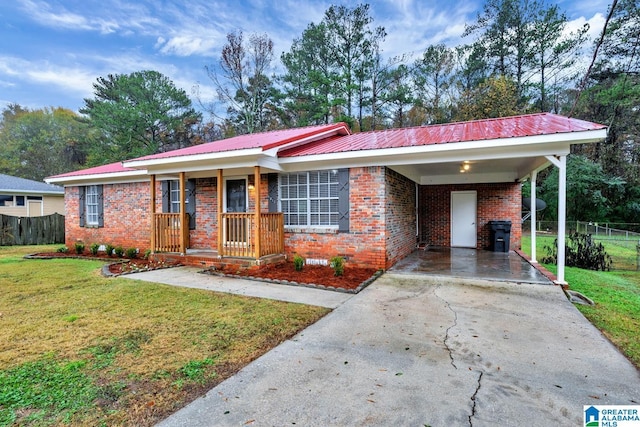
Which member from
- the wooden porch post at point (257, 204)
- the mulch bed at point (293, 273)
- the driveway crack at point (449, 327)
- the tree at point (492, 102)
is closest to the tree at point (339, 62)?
the tree at point (492, 102)

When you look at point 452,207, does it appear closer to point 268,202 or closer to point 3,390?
point 268,202

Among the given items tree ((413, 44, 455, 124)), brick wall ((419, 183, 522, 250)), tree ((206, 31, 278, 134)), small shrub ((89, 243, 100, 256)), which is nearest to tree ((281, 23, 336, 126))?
tree ((206, 31, 278, 134))

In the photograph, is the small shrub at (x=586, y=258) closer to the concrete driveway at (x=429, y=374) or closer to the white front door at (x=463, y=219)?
the white front door at (x=463, y=219)

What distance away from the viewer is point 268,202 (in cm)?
845

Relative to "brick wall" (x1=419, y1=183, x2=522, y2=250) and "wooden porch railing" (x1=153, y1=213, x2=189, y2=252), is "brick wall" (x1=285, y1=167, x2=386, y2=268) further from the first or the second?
"brick wall" (x1=419, y1=183, x2=522, y2=250)

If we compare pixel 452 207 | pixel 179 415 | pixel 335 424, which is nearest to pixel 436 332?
pixel 335 424

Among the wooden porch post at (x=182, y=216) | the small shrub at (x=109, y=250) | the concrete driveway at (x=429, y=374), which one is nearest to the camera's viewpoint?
the concrete driveway at (x=429, y=374)

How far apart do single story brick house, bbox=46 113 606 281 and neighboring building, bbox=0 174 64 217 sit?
8862 millimetres

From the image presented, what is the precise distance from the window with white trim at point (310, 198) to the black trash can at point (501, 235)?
19.6 ft

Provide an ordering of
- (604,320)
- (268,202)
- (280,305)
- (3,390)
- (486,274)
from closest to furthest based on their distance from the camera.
Answer: (3,390), (604,320), (280,305), (486,274), (268,202)

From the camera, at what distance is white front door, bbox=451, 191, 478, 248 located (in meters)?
11.1

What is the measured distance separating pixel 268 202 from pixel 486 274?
5.53 meters

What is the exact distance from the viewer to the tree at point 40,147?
29859 mm

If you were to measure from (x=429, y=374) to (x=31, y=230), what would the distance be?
1864cm
